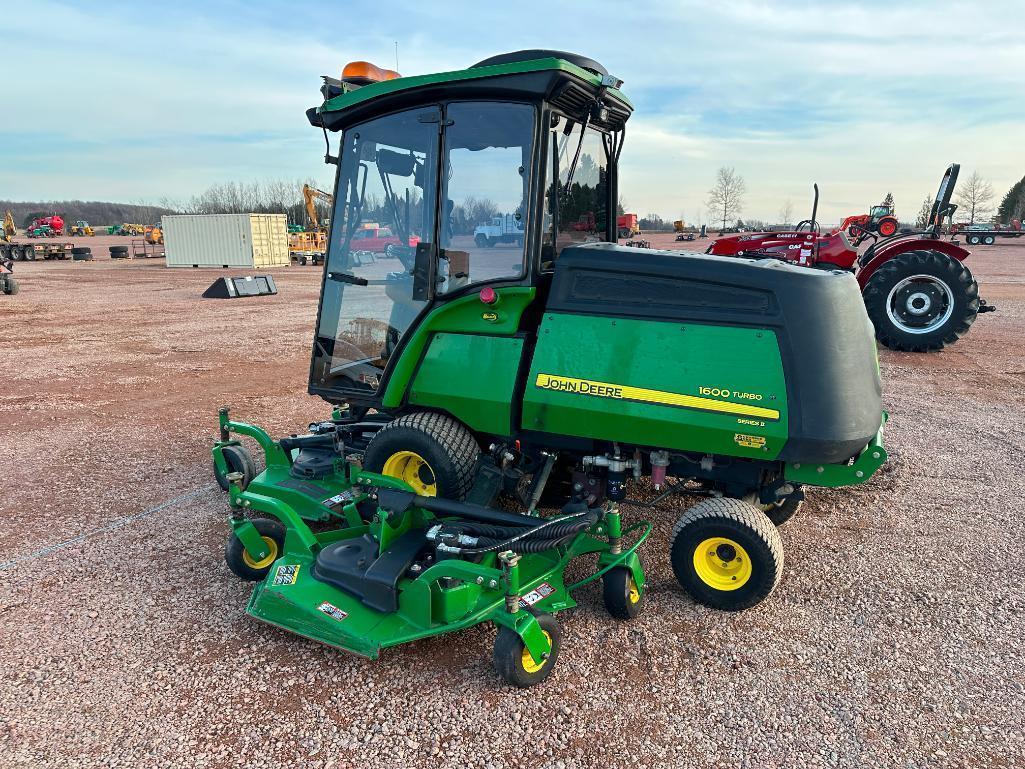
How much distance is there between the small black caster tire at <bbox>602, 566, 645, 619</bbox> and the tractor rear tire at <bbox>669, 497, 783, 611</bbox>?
328mm

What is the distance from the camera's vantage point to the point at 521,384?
3934 millimetres

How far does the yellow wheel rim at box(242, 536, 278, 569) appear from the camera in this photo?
12.4 feet

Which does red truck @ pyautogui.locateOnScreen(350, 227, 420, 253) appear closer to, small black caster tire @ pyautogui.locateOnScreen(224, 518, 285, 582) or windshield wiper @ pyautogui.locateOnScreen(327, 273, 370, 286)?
windshield wiper @ pyautogui.locateOnScreen(327, 273, 370, 286)

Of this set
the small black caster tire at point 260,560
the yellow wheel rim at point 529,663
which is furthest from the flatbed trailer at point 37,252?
the yellow wheel rim at point 529,663

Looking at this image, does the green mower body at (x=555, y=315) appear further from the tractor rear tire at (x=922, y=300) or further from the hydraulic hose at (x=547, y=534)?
the tractor rear tire at (x=922, y=300)

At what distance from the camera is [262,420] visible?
23.2 feet

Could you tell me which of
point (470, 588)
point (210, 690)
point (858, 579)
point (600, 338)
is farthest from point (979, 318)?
point (210, 690)

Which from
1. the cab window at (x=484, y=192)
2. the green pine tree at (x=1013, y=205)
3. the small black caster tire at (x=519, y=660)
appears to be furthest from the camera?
the green pine tree at (x=1013, y=205)

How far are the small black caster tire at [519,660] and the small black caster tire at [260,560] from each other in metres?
1.49

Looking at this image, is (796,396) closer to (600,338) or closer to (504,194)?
(600,338)

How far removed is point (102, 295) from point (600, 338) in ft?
66.9

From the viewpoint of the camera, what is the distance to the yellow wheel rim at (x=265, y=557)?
3.78 m

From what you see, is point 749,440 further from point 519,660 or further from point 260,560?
point 260,560

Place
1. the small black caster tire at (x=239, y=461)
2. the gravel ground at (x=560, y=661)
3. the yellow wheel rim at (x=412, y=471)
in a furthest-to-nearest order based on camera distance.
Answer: the small black caster tire at (x=239, y=461) < the yellow wheel rim at (x=412, y=471) < the gravel ground at (x=560, y=661)
